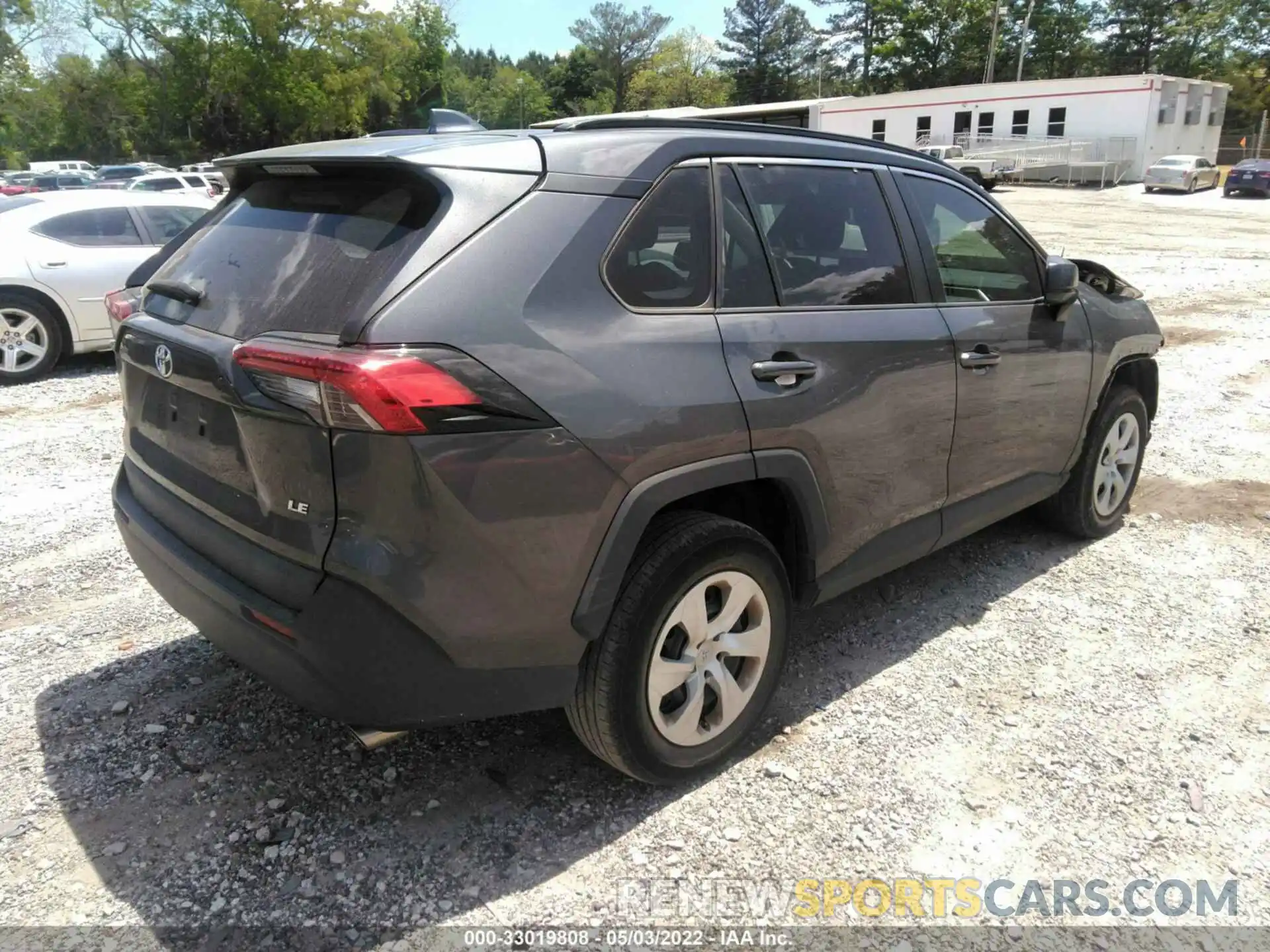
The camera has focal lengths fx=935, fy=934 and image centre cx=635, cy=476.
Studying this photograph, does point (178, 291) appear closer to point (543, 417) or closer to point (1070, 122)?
point (543, 417)

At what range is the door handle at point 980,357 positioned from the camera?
136 inches

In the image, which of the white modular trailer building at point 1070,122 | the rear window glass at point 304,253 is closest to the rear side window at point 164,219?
the rear window glass at point 304,253

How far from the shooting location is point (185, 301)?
105 inches

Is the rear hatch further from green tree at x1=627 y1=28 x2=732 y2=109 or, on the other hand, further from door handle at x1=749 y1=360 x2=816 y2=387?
green tree at x1=627 y1=28 x2=732 y2=109

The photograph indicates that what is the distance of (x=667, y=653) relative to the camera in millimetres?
2688

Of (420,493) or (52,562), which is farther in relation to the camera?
(52,562)

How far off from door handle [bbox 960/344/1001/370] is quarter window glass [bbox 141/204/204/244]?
770 centimetres

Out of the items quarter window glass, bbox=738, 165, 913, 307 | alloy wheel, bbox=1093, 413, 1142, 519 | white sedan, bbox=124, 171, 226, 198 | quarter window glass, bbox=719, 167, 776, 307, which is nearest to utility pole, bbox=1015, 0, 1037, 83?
white sedan, bbox=124, 171, 226, 198

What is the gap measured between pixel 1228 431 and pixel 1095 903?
536 cm

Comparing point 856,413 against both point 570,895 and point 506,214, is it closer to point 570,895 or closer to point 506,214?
point 506,214

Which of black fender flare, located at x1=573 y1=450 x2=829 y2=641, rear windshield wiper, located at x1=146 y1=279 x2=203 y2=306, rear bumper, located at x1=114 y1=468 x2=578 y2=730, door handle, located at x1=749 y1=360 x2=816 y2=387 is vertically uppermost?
rear windshield wiper, located at x1=146 y1=279 x2=203 y2=306

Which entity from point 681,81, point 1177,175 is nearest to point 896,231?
point 1177,175

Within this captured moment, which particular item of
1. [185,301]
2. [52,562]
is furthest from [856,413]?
[52,562]

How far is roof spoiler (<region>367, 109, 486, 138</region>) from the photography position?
306 cm
